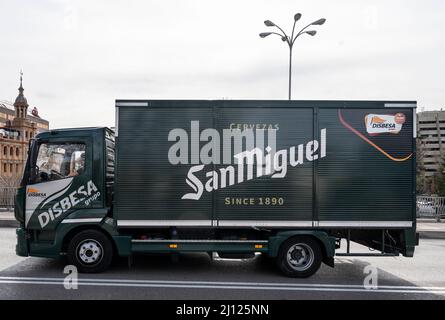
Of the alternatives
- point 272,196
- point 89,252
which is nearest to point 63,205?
point 89,252

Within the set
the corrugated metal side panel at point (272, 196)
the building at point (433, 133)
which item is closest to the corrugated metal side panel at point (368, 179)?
the corrugated metal side panel at point (272, 196)

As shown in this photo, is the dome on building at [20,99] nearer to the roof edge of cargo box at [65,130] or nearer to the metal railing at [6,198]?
the metal railing at [6,198]

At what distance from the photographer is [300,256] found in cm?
612

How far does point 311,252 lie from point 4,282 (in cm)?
536

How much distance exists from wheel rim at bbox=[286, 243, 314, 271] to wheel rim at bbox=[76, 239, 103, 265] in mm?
3488

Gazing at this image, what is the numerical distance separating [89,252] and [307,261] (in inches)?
158

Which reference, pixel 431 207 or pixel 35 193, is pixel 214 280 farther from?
pixel 431 207

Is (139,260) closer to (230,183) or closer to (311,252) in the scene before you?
(230,183)

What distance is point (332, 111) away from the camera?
5996 millimetres

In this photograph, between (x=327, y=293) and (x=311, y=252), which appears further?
(x=311, y=252)

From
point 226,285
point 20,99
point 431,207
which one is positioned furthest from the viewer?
point 20,99

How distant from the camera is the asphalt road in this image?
523cm

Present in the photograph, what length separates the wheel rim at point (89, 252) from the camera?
6043 mm
